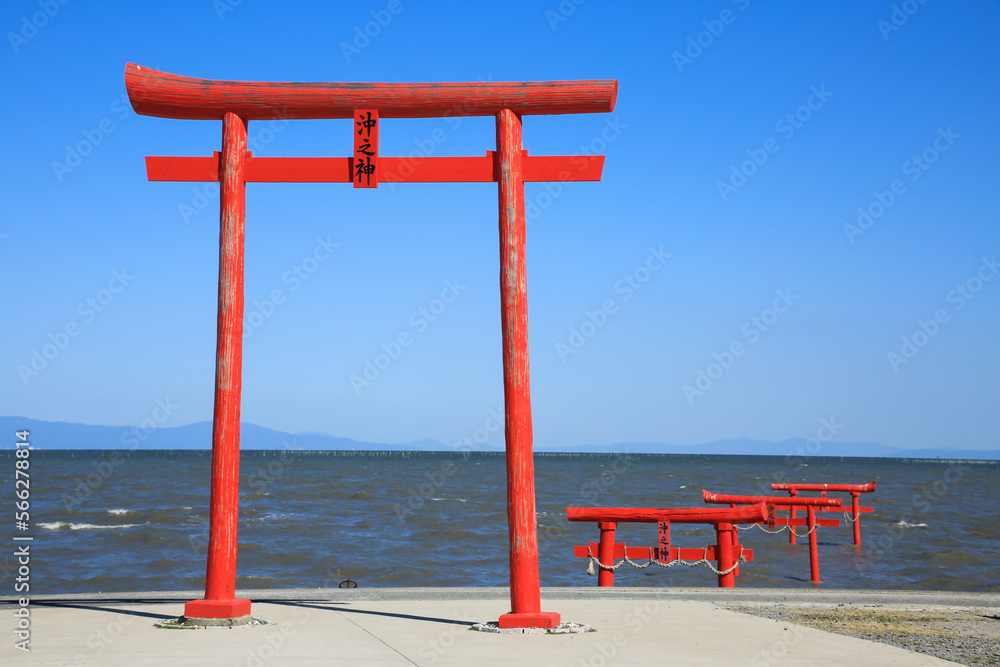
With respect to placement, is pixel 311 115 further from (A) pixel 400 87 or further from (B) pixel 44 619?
(B) pixel 44 619

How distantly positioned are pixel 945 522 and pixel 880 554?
11.0 metres

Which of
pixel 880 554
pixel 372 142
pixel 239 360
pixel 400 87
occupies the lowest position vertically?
pixel 880 554

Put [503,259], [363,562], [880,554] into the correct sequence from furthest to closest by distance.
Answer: [880,554]
[363,562]
[503,259]

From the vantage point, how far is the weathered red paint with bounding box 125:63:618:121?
24.3 ft

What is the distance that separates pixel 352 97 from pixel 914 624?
286 inches

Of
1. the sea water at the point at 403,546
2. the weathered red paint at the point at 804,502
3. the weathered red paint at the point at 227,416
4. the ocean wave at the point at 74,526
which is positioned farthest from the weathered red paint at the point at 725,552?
the ocean wave at the point at 74,526

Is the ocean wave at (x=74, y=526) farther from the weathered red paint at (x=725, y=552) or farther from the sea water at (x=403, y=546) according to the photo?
the weathered red paint at (x=725, y=552)

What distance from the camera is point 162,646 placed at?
598 cm

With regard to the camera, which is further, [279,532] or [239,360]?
[279,532]

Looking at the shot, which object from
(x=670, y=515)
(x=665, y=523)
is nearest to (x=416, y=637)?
(x=670, y=515)

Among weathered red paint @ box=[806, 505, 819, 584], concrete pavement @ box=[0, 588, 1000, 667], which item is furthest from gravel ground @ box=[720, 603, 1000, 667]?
weathered red paint @ box=[806, 505, 819, 584]

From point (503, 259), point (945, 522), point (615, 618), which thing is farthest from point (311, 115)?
point (945, 522)

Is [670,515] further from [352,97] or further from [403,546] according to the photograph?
[403,546]

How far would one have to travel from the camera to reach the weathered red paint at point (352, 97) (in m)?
7.41
